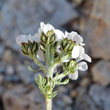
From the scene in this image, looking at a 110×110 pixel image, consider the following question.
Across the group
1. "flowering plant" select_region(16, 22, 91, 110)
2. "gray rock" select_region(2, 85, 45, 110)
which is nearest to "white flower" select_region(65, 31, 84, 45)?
"flowering plant" select_region(16, 22, 91, 110)

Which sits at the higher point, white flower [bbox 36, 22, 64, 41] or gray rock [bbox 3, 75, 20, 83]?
gray rock [bbox 3, 75, 20, 83]

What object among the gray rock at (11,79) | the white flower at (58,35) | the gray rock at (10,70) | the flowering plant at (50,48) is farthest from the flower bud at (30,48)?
the gray rock at (10,70)

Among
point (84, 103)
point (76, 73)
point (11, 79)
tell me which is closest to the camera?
point (76, 73)

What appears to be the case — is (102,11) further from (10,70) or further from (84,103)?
(10,70)

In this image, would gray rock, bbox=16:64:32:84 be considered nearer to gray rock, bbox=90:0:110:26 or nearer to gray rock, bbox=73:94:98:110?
gray rock, bbox=73:94:98:110

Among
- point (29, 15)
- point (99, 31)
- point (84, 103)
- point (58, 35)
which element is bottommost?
point (58, 35)

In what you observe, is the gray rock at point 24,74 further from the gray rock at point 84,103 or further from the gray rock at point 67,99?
the gray rock at point 84,103

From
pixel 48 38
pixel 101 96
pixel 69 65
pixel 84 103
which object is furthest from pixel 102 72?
pixel 48 38
